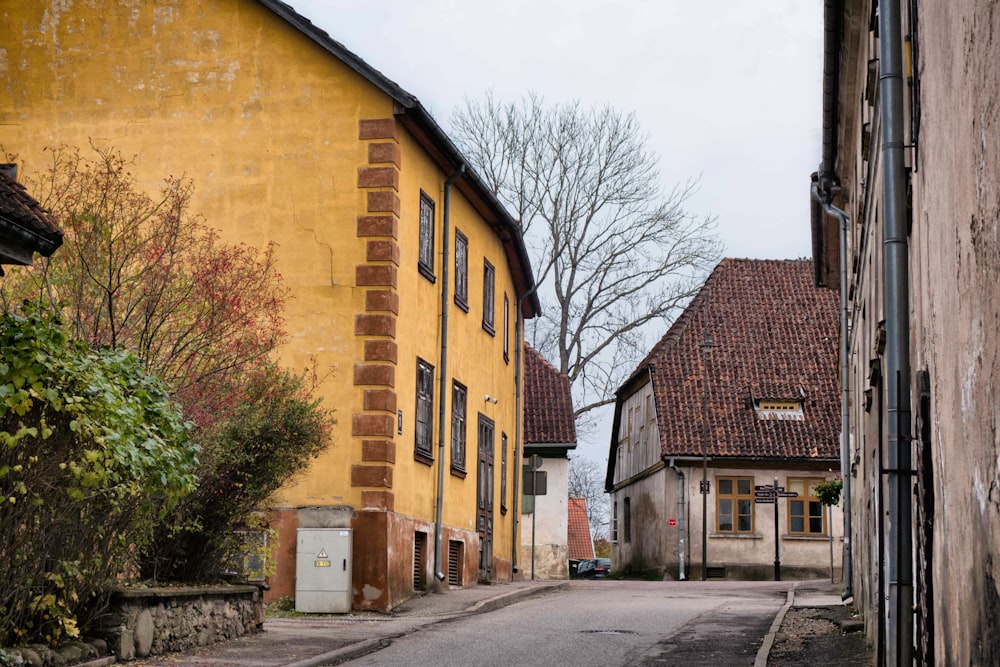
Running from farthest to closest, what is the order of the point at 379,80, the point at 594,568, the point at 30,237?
1. the point at 594,568
2. the point at 379,80
3. the point at 30,237

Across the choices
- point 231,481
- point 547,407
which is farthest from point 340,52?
point 547,407

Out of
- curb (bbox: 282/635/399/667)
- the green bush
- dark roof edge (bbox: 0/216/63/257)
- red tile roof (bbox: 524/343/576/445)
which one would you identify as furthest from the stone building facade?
red tile roof (bbox: 524/343/576/445)

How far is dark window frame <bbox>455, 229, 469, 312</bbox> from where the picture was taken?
944 inches

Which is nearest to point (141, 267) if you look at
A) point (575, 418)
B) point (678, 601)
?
point (678, 601)

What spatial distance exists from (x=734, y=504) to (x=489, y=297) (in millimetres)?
15836

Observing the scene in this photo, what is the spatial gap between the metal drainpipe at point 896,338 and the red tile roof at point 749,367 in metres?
30.1

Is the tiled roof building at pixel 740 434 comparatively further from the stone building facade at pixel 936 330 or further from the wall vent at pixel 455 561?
the stone building facade at pixel 936 330

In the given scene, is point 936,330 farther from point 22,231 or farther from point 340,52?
point 340,52

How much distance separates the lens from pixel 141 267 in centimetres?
1580

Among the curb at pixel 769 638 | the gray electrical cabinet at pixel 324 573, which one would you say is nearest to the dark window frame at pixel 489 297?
the curb at pixel 769 638

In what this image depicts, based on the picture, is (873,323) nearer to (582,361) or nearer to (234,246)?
(234,246)

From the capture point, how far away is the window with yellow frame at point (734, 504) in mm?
40062

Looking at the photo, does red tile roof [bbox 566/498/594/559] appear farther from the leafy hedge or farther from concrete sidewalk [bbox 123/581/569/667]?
the leafy hedge

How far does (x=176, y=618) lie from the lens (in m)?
13.0
